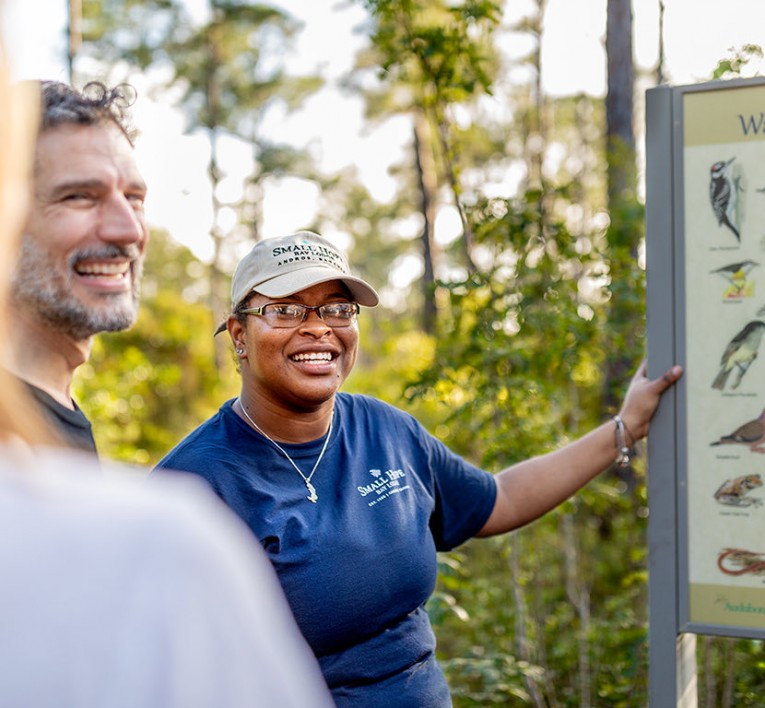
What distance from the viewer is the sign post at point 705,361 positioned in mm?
2375

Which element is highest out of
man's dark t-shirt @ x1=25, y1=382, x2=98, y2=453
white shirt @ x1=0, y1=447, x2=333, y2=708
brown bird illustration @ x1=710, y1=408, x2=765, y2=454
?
white shirt @ x1=0, y1=447, x2=333, y2=708

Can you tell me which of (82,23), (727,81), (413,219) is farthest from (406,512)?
(413,219)

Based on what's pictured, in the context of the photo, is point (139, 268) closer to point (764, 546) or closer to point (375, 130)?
point (764, 546)

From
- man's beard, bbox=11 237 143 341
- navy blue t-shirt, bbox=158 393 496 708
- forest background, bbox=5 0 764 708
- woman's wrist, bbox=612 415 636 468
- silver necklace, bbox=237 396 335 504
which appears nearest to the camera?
man's beard, bbox=11 237 143 341

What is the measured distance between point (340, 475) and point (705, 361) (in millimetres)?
1022

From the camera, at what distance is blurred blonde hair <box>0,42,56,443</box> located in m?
0.64

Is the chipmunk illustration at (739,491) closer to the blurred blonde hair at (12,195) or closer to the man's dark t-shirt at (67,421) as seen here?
the man's dark t-shirt at (67,421)

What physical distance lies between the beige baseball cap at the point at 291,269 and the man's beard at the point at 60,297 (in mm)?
498

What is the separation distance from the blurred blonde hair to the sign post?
2.04 meters

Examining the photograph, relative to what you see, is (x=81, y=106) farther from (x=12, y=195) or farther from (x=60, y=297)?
(x=12, y=195)

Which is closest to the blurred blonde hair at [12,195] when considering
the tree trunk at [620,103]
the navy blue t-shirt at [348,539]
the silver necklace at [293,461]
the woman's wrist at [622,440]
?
the navy blue t-shirt at [348,539]

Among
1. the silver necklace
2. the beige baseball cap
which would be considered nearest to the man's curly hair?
the beige baseball cap

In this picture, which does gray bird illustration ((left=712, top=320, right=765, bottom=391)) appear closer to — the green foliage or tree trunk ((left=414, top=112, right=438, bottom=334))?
the green foliage

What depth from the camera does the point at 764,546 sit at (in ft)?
7.74
